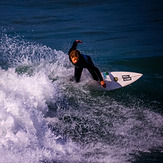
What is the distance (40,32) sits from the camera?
49.8 ft

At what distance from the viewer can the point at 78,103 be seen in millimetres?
6320

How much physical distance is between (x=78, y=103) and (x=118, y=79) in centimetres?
176

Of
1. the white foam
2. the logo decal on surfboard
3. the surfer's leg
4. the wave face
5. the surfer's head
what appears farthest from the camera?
the logo decal on surfboard

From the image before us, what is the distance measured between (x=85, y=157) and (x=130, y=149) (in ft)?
2.66

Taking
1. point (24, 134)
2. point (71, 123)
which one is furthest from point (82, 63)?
point (24, 134)

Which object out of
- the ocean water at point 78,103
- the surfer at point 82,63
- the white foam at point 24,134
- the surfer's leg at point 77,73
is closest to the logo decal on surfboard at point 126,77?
the ocean water at point 78,103

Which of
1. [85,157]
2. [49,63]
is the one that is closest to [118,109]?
[85,157]

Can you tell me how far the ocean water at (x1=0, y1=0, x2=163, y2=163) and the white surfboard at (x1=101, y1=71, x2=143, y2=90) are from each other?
0.59ft

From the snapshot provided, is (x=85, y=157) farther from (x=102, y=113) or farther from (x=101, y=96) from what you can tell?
(x=101, y=96)

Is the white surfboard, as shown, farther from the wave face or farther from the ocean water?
the wave face

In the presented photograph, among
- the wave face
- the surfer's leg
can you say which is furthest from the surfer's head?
the wave face

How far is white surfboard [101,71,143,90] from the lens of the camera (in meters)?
7.34

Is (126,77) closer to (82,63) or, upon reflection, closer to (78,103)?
(82,63)

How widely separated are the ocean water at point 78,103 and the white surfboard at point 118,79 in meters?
0.18
